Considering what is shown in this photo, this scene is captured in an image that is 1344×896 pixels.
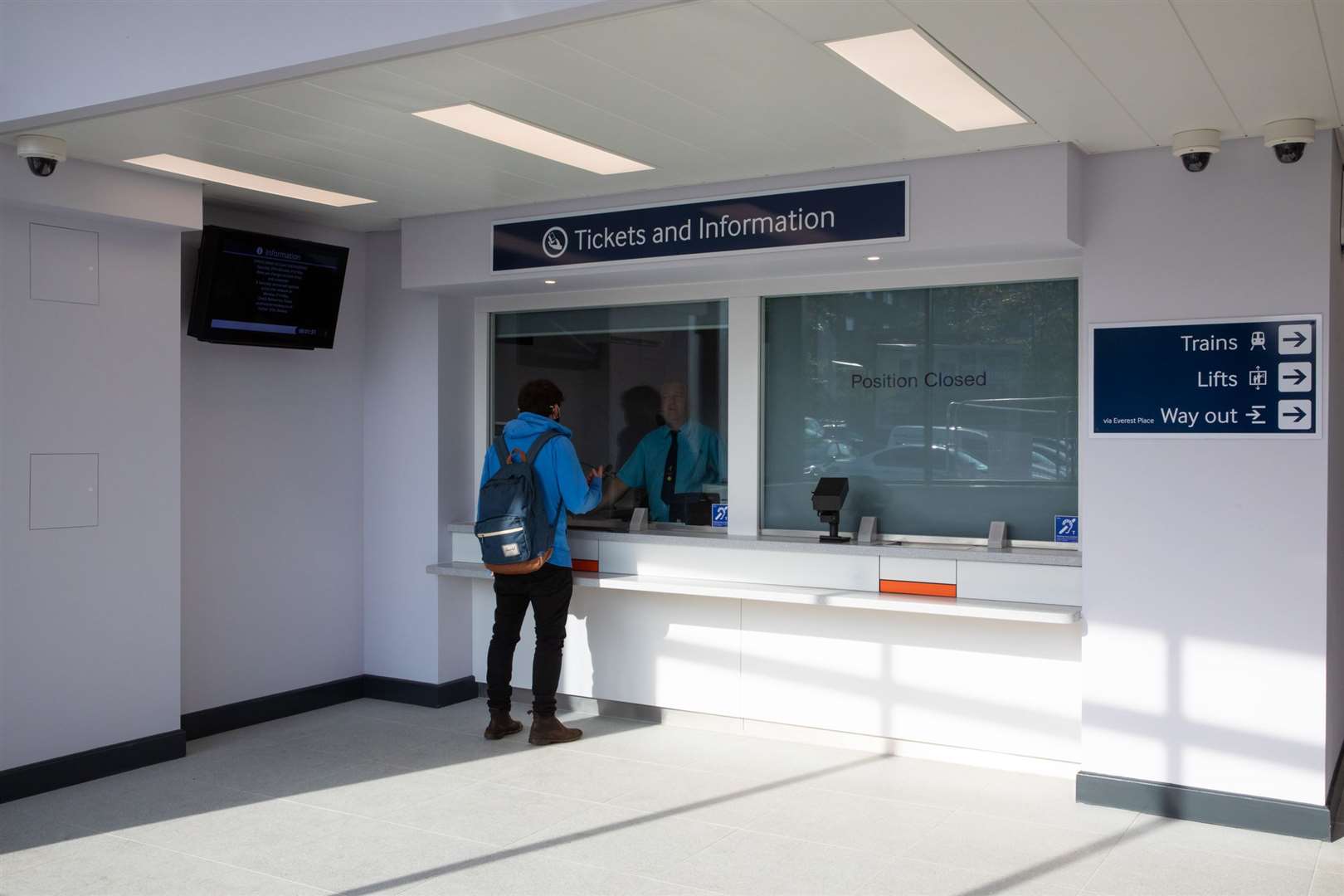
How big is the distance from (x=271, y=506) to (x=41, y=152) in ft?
7.58

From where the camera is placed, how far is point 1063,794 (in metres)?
4.93

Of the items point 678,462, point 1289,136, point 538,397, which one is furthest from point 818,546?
point 1289,136

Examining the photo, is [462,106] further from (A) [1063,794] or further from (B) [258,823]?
(A) [1063,794]

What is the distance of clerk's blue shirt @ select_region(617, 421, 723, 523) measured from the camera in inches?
243

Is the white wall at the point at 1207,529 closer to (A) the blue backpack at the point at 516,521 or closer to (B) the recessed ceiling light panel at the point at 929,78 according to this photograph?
(B) the recessed ceiling light panel at the point at 929,78

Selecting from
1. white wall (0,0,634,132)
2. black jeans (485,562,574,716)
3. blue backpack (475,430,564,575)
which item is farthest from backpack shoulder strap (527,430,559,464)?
white wall (0,0,634,132)

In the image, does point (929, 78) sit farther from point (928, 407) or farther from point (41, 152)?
point (41, 152)

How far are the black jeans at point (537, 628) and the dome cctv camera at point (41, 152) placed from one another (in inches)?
107

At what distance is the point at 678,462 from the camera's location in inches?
248

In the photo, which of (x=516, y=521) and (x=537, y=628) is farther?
(x=537, y=628)

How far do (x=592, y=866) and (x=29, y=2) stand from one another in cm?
396

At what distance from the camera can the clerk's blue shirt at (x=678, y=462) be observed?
6184mm

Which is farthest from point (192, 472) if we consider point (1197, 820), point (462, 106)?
point (1197, 820)

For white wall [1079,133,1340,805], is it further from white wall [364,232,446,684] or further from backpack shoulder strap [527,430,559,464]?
white wall [364,232,446,684]
